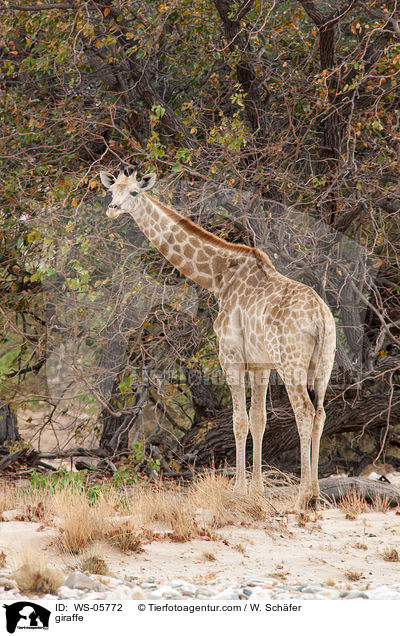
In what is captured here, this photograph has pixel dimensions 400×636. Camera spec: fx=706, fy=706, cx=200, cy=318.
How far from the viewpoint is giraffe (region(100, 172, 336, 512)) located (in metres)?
5.93

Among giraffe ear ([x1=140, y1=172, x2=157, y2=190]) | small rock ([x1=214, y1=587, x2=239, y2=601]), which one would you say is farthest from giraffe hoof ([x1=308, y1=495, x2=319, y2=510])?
giraffe ear ([x1=140, y1=172, x2=157, y2=190])

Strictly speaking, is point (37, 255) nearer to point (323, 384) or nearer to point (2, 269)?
point (2, 269)

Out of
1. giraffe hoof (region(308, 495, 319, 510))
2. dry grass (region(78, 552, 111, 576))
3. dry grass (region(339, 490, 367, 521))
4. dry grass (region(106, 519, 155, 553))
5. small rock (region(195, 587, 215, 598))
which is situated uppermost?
small rock (region(195, 587, 215, 598))

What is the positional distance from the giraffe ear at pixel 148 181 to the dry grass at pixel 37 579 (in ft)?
11.2

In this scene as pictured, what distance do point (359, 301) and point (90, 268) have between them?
Result: 3.49 metres

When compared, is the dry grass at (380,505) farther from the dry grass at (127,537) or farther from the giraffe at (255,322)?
the dry grass at (127,537)

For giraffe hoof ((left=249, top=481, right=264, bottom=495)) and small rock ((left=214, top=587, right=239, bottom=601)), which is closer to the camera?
small rock ((left=214, top=587, right=239, bottom=601))

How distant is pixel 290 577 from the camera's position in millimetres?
4660

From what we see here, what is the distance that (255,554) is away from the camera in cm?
516

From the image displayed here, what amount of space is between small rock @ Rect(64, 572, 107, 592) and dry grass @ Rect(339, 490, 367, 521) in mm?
3031

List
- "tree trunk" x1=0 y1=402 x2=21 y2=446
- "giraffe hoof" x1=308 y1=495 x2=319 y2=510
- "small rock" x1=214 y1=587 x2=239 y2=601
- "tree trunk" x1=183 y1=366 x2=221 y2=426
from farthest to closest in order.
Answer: "tree trunk" x1=0 y1=402 x2=21 y2=446
"tree trunk" x1=183 y1=366 x2=221 y2=426
"giraffe hoof" x1=308 y1=495 x2=319 y2=510
"small rock" x1=214 y1=587 x2=239 y2=601

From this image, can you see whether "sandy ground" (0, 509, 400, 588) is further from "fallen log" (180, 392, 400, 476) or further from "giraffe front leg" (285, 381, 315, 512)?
"fallen log" (180, 392, 400, 476)

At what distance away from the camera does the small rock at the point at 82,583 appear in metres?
4.23

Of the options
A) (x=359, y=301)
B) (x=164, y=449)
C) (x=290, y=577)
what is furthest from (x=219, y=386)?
(x=290, y=577)
